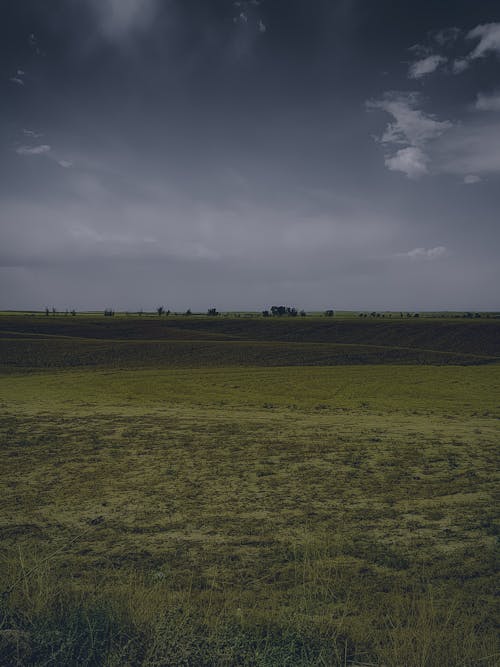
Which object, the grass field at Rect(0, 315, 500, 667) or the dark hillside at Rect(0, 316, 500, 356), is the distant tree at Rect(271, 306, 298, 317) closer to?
the dark hillside at Rect(0, 316, 500, 356)

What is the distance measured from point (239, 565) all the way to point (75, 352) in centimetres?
3148

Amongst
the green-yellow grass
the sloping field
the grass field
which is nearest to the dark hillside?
the sloping field

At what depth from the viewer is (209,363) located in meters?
31.5

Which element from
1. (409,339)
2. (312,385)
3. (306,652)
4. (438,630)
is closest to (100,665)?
(306,652)

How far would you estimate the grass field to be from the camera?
11.9 ft

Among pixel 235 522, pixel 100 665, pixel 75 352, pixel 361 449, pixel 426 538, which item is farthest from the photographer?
pixel 75 352

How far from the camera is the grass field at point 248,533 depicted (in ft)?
11.9

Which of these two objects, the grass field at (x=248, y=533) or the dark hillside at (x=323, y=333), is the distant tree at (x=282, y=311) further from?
the grass field at (x=248, y=533)

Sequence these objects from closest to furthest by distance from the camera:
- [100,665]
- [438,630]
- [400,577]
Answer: [100,665]
[438,630]
[400,577]

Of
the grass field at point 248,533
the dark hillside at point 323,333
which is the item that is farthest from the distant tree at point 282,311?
the grass field at point 248,533

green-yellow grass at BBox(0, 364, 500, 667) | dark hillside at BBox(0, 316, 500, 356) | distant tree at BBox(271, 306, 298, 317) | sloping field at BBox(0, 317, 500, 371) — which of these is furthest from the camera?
distant tree at BBox(271, 306, 298, 317)

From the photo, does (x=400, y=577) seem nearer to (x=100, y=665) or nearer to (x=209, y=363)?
(x=100, y=665)

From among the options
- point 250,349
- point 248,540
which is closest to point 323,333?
point 250,349

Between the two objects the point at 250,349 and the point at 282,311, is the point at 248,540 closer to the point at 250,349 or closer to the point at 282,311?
the point at 250,349
